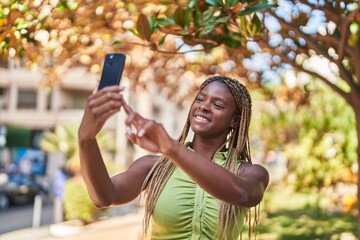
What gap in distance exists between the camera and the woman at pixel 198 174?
1956mm

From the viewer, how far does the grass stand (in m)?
11.2

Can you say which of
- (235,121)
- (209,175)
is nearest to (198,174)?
(209,175)

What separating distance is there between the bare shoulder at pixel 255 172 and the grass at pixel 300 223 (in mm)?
8521

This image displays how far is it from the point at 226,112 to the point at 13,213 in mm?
17682

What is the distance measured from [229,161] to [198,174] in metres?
0.62

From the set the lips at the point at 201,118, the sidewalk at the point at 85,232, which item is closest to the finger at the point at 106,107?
the lips at the point at 201,118

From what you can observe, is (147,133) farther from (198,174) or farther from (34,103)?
(34,103)

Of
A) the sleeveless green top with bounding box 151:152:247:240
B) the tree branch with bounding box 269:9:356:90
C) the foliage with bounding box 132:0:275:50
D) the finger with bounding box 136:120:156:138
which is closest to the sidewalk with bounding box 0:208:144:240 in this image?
the tree branch with bounding box 269:9:356:90

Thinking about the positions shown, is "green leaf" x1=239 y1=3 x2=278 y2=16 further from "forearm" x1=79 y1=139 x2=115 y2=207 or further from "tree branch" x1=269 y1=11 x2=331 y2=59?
"forearm" x1=79 y1=139 x2=115 y2=207

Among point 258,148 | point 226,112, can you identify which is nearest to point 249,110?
point 226,112

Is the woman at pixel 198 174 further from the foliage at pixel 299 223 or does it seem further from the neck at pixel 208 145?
the foliage at pixel 299 223

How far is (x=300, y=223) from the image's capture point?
43.7 feet

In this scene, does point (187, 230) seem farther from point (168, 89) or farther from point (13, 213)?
point (13, 213)

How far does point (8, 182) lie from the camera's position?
2114cm
